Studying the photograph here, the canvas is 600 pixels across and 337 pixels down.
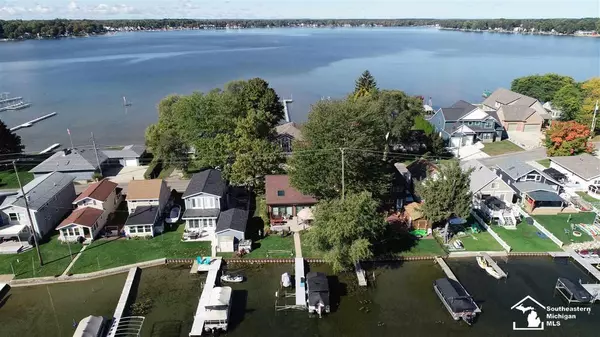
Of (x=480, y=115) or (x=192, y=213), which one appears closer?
(x=192, y=213)

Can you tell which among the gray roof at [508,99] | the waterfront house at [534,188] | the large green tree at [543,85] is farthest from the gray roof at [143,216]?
the large green tree at [543,85]

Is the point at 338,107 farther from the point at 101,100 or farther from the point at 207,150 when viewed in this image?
the point at 101,100

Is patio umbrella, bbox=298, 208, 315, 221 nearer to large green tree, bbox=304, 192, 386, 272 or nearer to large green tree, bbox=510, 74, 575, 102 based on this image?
large green tree, bbox=304, 192, 386, 272

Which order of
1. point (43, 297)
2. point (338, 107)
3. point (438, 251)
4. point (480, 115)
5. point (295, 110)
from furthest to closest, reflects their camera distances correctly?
point (295, 110) → point (480, 115) → point (338, 107) → point (438, 251) → point (43, 297)

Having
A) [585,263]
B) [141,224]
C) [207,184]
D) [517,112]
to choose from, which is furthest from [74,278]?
[517,112]

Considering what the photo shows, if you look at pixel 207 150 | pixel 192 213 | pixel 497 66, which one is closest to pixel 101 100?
pixel 207 150

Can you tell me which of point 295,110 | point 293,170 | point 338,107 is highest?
point 338,107

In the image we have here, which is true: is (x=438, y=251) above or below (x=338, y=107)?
below

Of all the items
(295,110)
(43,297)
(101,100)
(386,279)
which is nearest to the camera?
(43,297)

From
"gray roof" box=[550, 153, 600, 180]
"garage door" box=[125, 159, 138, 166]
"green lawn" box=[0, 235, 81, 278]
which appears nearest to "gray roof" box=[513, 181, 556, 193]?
"gray roof" box=[550, 153, 600, 180]

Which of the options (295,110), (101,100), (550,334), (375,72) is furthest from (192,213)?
(375,72)
